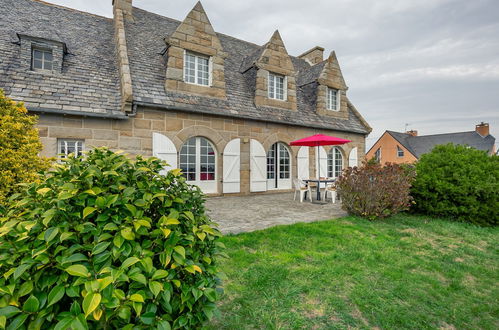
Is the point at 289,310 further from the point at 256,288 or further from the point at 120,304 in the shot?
the point at 120,304

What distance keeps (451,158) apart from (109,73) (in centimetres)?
1190

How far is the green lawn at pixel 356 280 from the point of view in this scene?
93.8 inches

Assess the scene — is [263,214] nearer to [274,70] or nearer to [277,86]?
[277,86]

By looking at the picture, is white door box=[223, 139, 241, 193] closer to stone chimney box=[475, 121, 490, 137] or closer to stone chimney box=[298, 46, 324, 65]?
stone chimney box=[298, 46, 324, 65]

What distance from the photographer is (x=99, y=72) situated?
8.78m

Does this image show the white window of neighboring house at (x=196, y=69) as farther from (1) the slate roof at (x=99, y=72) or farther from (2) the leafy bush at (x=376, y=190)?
(2) the leafy bush at (x=376, y=190)

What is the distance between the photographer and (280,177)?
11.8m

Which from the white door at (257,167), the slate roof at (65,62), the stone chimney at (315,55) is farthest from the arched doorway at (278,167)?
the stone chimney at (315,55)

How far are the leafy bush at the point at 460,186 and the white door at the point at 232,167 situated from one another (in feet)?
20.6

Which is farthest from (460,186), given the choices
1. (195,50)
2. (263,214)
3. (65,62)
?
(65,62)

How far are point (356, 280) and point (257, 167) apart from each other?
7712mm

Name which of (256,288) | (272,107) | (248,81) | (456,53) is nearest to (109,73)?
(248,81)

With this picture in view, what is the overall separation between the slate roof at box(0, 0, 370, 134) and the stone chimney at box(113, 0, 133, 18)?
35 centimetres

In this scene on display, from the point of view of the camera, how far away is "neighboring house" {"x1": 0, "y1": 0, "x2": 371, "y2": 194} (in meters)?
7.69
